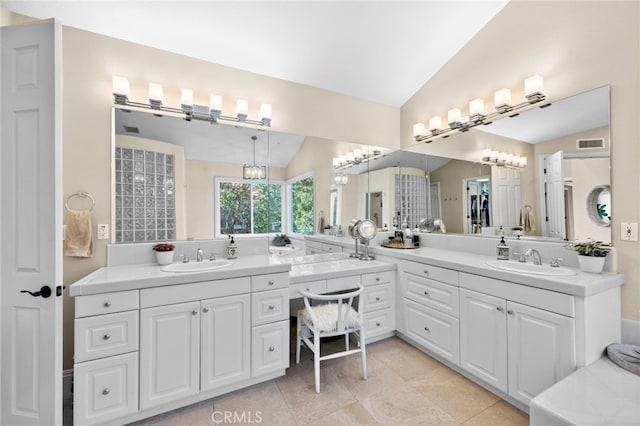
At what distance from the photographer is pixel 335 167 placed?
316cm

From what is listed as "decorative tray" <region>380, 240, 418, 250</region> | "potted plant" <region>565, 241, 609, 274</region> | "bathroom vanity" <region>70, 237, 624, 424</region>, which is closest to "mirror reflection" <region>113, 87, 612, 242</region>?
"potted plant" <region>565, 241, 609, 274</region>

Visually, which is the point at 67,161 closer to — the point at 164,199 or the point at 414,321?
the point at 164,199

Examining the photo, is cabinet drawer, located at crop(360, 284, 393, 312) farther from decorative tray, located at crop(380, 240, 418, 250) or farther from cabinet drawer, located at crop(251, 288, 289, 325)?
cabinet drawer, located at crop(251, 288, 289, 325)

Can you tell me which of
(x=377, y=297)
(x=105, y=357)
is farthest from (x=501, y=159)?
(x=105, y=357)

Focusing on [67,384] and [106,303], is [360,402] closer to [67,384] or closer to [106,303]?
[106,303]

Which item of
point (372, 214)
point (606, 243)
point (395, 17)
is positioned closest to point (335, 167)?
point (372, 214)

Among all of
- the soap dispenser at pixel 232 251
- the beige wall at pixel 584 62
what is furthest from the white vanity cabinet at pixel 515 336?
the soap dispenser at pixel 232 251

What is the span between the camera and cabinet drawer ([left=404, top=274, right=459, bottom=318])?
2.17 m

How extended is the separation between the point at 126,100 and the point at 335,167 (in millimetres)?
2010

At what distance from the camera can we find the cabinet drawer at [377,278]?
260 centimetres

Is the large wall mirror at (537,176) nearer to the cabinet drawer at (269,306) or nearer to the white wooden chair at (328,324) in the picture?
the white wooden chair at (328,324)

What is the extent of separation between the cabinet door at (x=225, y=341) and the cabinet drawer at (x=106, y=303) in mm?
403

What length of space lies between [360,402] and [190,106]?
2.63 meters

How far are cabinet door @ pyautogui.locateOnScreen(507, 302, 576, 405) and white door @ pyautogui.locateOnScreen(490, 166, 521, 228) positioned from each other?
100 centimetres
